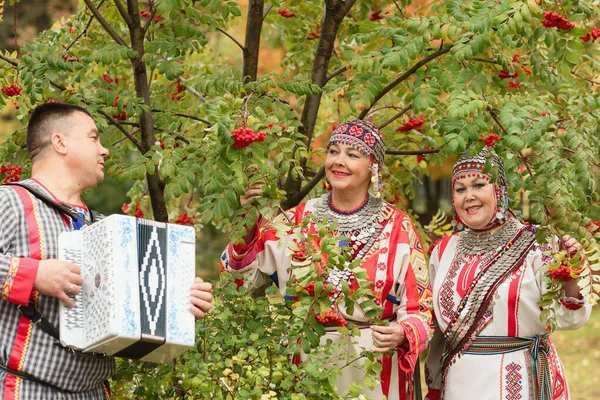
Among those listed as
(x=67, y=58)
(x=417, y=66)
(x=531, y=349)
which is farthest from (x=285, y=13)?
(x=531, y=349)

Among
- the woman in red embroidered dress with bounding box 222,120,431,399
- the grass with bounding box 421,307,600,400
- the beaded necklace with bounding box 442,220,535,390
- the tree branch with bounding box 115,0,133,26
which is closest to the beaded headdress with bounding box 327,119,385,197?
the woman in red embroidered dress with bounding box 222,120,431,399

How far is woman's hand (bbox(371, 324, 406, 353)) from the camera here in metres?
3.80

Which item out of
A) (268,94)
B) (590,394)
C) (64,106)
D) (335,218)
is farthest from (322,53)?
(590,394)

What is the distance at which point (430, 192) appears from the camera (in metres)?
13.4

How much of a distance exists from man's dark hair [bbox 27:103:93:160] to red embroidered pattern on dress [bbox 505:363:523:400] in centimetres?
215

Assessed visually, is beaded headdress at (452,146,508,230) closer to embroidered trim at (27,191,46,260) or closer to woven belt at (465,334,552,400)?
woven belt at (465,334,552,400)

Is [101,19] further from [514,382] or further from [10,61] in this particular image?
[514,382]

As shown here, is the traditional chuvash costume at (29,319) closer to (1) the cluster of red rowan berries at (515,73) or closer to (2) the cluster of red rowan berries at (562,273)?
(2) the cluster of red rowan berries at (562,273)

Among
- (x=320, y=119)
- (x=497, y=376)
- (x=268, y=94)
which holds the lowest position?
(x=497, y=376)

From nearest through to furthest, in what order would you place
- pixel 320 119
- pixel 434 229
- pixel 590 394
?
pixel 434 229, pixel 320 119, pixel 590 394

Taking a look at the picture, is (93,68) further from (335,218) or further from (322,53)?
(335,218)

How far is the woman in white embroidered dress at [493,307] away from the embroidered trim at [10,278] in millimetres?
2011

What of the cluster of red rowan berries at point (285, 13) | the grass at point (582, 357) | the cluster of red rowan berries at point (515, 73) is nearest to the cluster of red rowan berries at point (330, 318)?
the cluster of red rowan berries at point (515, 73)

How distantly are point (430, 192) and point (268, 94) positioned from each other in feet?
31.1
